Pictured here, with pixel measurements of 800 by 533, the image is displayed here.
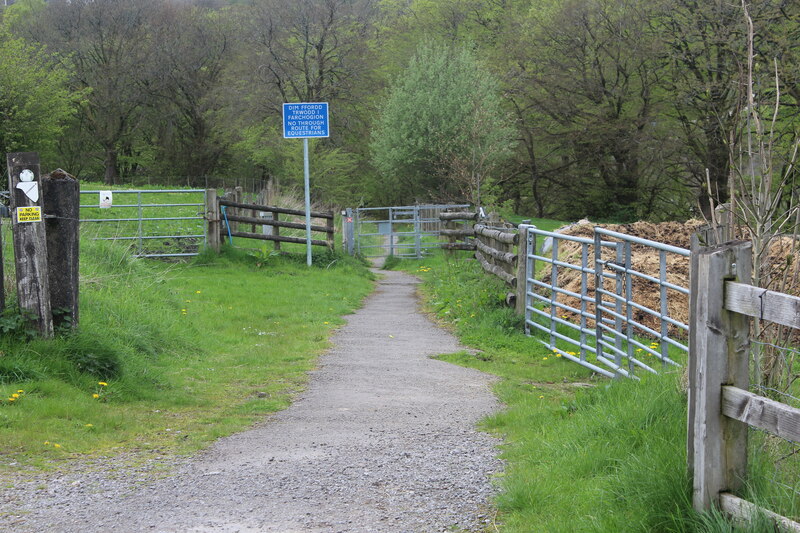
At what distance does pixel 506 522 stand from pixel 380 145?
3800 cm

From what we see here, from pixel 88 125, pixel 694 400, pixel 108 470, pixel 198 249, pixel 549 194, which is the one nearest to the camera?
pixel 694 400

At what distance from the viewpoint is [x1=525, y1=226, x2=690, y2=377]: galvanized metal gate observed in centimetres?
740

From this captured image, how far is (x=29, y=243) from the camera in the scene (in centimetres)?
754

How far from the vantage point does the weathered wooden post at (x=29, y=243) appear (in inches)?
296

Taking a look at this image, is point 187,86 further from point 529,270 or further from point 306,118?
point 529,270

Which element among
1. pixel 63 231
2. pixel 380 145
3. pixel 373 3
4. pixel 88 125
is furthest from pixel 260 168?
pixel 63 231

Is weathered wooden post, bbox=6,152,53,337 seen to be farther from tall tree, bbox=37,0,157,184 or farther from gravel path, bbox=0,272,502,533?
tall tree, bbox=37,0,157,184

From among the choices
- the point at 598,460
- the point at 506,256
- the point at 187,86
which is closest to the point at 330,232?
the point at 506,256

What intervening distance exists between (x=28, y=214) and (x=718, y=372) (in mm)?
6142

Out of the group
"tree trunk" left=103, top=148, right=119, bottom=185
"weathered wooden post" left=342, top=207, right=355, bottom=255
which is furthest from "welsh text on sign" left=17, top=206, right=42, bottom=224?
"tree trunk" left=103, top=148, right=119, bottom=185

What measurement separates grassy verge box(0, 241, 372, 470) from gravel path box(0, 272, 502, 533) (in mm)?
535

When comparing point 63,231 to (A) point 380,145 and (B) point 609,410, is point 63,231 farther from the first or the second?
(A) point 380,145

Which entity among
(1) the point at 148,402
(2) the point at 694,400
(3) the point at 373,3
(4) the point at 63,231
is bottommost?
(1) the point at 148,402

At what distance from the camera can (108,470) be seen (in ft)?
17.8
